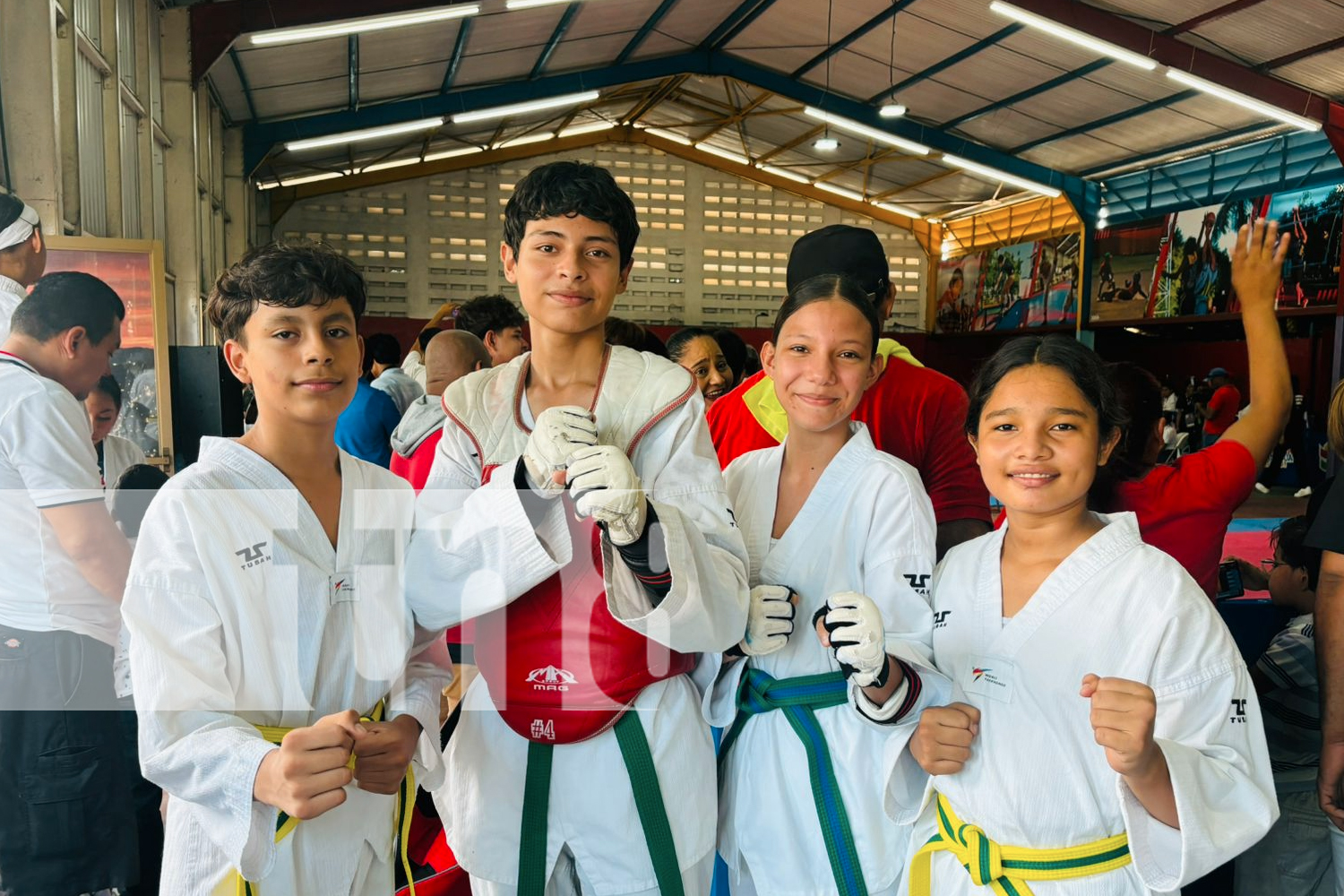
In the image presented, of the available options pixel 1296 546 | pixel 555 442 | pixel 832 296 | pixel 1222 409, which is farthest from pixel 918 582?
pixel 1222 409

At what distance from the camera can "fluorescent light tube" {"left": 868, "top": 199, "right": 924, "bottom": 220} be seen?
810 inches

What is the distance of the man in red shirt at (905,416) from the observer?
2.12 metres

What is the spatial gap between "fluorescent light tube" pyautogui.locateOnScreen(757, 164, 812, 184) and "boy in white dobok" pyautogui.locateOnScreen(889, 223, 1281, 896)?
755 inches

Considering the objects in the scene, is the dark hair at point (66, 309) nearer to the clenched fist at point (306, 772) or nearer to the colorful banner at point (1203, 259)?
A: the clenched fist at point (306, 772)

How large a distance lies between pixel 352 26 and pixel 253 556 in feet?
30.5

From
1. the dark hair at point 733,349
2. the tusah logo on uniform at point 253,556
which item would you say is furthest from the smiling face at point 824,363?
the dark hair at point 733,349

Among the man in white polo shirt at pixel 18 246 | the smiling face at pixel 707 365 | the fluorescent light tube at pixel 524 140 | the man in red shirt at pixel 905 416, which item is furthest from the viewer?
the fluorescent light tube at pixel 524 140

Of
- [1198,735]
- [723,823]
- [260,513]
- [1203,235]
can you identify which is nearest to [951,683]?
[1198,735]

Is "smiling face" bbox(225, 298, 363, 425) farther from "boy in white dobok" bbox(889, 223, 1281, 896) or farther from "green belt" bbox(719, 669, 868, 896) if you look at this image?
"boy in white dobok" bbox(889, 223, 1281, 896)

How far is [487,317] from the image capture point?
4.12m

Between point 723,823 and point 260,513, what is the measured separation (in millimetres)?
1008

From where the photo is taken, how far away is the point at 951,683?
160 centimetres

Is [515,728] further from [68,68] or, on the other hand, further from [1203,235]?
[1203,235]

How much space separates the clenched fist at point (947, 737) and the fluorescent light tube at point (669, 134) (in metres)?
19.2
